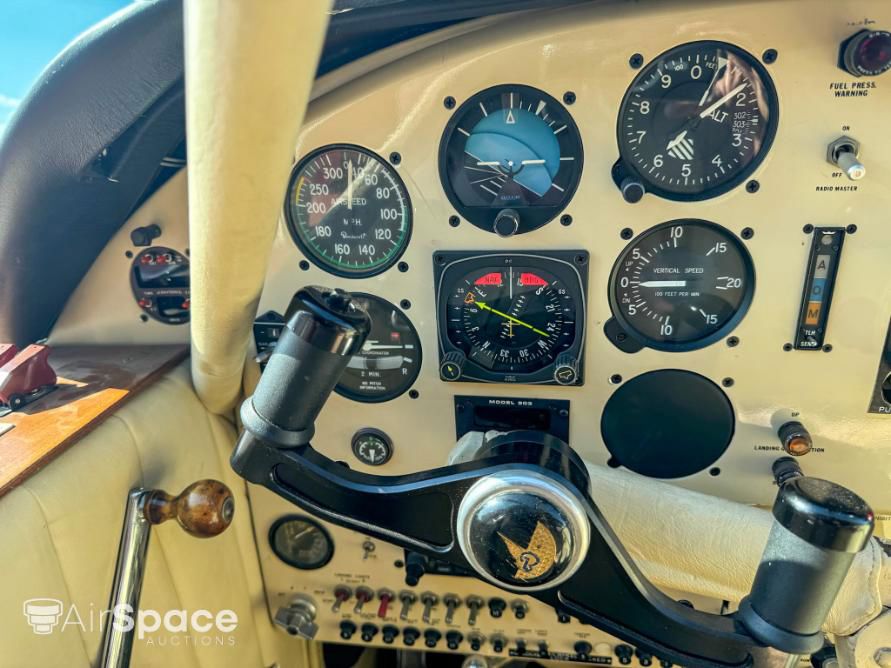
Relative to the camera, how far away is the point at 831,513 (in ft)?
2.32

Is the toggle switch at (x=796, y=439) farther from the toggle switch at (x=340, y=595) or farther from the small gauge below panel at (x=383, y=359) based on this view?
the toggle switch at (x=340, y=595)

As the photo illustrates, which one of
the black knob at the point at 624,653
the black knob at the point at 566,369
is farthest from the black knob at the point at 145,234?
the black knob at the point at 624,653

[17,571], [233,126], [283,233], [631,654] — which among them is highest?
[233,126]

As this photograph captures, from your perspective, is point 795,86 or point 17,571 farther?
point 795,86

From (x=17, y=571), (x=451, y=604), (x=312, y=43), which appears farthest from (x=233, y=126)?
(x=451, y=604)

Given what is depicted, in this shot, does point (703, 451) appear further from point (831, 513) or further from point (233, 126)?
point (233, 126)

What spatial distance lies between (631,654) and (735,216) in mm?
1272

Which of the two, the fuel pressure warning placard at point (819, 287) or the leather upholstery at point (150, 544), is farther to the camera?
the fuel pressure warning placard at point (819, 287)

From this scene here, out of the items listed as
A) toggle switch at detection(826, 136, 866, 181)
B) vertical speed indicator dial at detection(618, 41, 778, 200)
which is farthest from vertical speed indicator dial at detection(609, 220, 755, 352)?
toggle switch at detection(826, 136, 866, 181)

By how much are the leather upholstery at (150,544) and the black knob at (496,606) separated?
0.70 m

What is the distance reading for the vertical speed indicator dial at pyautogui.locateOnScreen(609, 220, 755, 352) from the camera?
133 cm

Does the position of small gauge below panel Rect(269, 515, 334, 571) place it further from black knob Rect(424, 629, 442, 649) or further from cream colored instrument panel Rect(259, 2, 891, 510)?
cream colored instrument panel Rect(259, 2, 891, 510)

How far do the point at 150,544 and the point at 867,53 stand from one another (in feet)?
5.71

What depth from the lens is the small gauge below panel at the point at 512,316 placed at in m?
1.38
